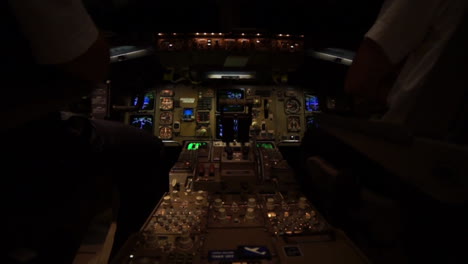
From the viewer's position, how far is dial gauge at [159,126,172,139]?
12.3ft

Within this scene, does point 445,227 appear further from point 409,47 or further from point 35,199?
point 35,199

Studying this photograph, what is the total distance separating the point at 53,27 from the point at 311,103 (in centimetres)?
393

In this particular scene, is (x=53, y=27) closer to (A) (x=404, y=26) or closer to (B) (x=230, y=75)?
(A) (x=404, y=26)

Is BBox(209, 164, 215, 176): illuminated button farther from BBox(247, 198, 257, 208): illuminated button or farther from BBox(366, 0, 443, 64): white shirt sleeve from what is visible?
BBox(366, 0, 443, 64): white shirt sleeve

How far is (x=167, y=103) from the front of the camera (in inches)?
152

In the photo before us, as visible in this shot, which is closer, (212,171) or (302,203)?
(302,203)

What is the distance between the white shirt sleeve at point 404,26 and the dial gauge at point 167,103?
10.9 ft

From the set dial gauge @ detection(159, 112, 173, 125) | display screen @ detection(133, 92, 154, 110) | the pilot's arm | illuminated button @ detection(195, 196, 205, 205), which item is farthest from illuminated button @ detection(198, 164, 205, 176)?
display screen @ detection(133, 92, 154, 110)

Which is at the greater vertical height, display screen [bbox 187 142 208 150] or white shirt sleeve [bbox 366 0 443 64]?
white shirt sleeve [bbox 366 0 443 64]

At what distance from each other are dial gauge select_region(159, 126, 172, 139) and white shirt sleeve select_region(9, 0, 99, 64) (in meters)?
3.12

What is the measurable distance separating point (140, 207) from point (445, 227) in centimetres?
158

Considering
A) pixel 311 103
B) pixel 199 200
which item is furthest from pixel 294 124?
pixel 199 200

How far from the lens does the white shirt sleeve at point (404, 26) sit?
784mm

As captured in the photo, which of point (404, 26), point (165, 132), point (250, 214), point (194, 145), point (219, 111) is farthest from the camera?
point (219, 111)
